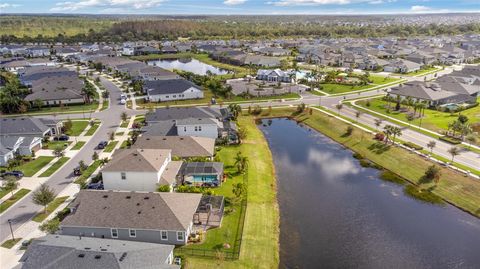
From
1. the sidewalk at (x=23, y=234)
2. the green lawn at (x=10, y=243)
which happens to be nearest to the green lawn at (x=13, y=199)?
the sidewalk at (x=23, y=234)

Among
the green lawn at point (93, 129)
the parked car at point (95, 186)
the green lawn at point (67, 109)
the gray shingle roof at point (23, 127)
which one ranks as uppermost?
the gray shingle roof at point (23, 127)

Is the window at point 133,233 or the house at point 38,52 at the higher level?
the house at point 38,52

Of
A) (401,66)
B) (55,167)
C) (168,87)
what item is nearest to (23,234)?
(55,167)

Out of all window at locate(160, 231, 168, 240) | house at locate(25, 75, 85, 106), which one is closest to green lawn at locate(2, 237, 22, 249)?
window at locate(160, 231, 168, 240)

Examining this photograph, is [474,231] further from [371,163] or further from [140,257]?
[140,257]

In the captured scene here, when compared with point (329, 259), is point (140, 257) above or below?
above

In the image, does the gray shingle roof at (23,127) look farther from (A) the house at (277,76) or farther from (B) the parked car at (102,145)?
(A) the house at (277,76)

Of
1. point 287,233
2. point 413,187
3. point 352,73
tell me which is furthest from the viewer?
point 352,73

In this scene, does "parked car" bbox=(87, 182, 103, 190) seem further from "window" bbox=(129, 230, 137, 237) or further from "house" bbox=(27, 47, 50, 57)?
"house" bbox=(27, 47, 50, 57)

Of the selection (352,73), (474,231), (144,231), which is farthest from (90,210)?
(352,73)
